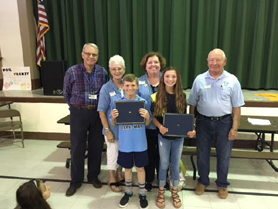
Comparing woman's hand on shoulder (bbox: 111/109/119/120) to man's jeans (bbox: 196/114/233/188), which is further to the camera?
man's jeans (bbox: 196/114/233/188)

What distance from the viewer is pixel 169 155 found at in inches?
90.1

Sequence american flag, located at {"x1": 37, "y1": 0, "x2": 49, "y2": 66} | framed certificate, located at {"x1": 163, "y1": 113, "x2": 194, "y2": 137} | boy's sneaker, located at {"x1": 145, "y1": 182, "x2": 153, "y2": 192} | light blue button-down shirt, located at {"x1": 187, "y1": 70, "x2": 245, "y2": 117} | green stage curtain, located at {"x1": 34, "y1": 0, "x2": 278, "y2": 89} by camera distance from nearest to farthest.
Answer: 1. framed certificate, located at {"x1": 163, "y1": 113, "x2": 194, "y2": 137}
2. light blue button-down shirt, located at {"x1": 187, "y1": 70, "x2": 245, "y2": 117}
3. boy's sneaker, located at {"x1": 145, "y1": 182, "x2": 153, "y2": 192}
4. green stage curtain, located at {"x1": 34, "y1": 0, "x2": 278, "y2": 89}
5. american flag, located at {"x1": 37, "y1": 0, "x2": 49, "y2": 66}

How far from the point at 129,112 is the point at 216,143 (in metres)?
0.96

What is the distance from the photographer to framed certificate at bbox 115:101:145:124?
2094mm

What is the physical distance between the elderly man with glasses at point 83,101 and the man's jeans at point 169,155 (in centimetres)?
73

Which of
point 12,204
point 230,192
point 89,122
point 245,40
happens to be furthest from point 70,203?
point 245,40

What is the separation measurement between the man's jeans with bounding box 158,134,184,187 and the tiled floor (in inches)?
12.2

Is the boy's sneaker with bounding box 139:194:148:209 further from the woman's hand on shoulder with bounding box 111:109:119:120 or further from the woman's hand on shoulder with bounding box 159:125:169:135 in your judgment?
the woman's hand on shoulder with bounding box 111:109:119:120

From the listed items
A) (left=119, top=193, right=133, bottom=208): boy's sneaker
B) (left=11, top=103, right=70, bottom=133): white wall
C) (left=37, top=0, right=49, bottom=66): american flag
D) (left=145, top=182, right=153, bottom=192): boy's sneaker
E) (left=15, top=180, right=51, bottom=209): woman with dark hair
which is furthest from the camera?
(left=37, top=0, right=49, bottom=66): american flag

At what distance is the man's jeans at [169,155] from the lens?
7.22 ft

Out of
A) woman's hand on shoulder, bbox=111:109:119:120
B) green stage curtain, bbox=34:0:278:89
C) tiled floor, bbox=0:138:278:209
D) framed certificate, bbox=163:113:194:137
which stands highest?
green stage curtain, bbox=34:0:278:89

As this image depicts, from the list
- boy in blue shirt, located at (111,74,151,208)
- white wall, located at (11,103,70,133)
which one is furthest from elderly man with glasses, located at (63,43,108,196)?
white wall, located at (11,103,70,133)

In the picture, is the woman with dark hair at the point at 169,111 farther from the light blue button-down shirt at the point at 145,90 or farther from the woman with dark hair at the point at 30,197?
the woman with dark hair at the point at 30,197

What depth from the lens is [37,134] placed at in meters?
4.14
